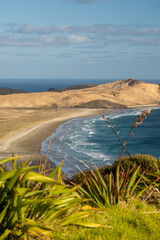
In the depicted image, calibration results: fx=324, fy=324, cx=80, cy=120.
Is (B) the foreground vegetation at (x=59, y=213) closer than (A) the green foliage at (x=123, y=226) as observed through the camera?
Yes

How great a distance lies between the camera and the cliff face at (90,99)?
247 feet

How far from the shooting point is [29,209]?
4.13m

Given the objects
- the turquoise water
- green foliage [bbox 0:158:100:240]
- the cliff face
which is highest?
green foliage [bbox 0:158:100:240]

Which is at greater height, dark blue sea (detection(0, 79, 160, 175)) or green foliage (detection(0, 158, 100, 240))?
green foliage (detection(0, 158, 100, 240))

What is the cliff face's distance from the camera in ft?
247

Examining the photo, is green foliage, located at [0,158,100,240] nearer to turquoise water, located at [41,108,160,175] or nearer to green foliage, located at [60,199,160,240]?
green foliage, located at [60,199,160,240]

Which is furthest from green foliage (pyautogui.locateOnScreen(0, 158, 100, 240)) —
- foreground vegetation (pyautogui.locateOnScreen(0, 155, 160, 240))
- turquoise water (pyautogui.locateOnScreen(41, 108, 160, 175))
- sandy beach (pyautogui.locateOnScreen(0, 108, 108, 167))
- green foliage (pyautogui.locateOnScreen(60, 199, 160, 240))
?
sandy beach (pyautogui.locateOnScreen(0, 108, 108, 167))

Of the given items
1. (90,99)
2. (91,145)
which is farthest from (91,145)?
(90,99)

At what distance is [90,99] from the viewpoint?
8012cm

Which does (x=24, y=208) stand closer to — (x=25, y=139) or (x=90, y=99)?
(x=25, y=139)

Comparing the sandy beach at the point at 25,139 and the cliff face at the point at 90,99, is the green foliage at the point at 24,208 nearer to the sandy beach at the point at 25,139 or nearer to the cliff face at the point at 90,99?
the sandy beach at the point at 25,139

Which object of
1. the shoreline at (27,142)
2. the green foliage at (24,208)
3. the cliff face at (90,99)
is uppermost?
the green foliage at (24,208)

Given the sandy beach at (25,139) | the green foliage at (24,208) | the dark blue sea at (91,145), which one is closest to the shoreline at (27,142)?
the sandy beach at (25,139)

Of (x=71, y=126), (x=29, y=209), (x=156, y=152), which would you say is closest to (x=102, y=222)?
(x=29, y=209)
